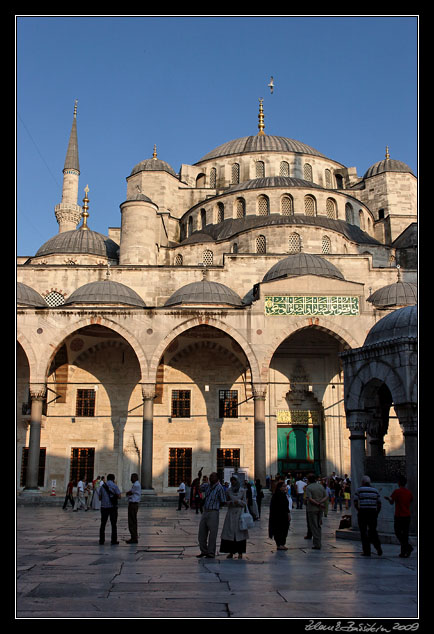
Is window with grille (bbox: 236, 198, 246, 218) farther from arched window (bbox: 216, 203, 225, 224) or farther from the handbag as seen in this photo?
the handbag

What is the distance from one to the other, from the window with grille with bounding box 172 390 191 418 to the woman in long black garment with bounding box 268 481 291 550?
14.1m

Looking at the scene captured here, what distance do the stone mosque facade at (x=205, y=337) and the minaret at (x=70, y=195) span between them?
5370 mm

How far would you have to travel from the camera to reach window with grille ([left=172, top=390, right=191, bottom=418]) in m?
22.0

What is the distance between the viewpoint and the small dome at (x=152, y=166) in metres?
31.3

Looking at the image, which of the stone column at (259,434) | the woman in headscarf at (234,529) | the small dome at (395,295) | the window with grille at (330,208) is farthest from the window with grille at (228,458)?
the woman in headscarf at (234,529)

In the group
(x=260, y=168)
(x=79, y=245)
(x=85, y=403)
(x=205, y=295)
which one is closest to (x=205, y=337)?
(x=205, y=295)

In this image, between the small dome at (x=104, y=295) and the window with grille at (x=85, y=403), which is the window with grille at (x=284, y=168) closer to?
the small dome at (x=104, y=295)

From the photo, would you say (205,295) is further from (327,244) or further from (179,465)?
(327,244)

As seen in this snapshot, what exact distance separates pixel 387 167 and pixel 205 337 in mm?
14767

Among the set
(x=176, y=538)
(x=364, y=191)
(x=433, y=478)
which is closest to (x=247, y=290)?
(x=364, y=191)

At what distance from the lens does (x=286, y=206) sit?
26875 millimetres

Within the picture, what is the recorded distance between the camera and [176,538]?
9055mm

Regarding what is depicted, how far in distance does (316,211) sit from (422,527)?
23200mm

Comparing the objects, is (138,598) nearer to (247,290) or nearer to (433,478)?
(433,478)
